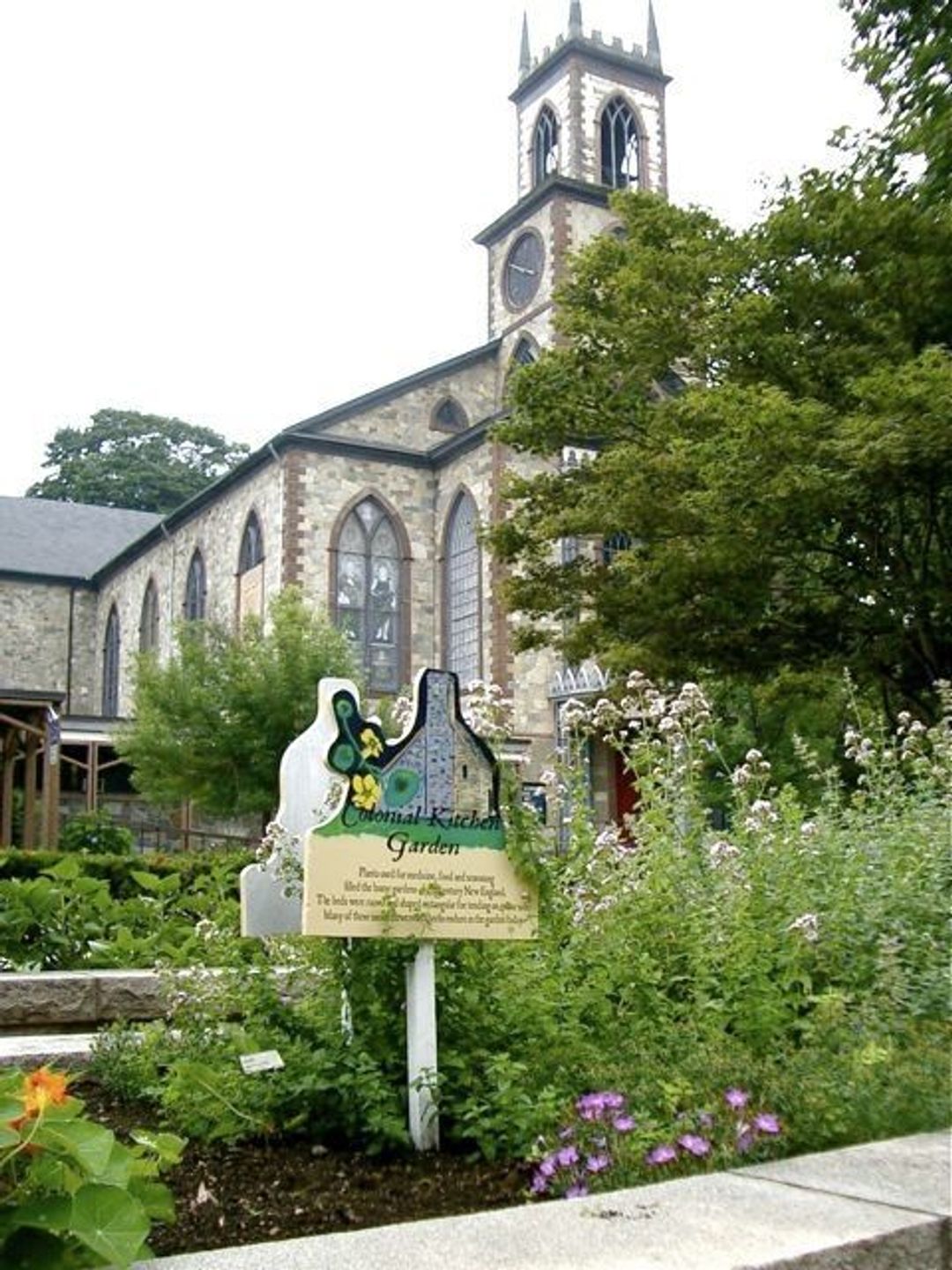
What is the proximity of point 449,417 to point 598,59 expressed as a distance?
40.5ft

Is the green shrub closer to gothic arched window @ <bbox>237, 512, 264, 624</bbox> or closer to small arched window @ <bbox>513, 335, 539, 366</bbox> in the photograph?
gothic arched window @ <bbox>237, 512, 264, 624</bbox>

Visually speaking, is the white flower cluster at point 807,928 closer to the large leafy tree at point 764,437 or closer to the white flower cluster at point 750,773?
the white flower cluster at point 750,773

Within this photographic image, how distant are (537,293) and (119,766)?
1697cm

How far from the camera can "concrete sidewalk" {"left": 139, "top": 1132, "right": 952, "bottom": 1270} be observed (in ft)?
7.95

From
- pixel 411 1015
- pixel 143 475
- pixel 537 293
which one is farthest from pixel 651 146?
pixel 411 1015

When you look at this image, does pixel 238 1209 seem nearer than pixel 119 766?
Yes

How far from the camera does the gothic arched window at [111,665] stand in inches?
1847

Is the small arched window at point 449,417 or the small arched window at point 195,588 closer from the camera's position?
the small arched window at point 449,417

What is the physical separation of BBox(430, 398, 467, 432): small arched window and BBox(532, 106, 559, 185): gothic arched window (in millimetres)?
8586

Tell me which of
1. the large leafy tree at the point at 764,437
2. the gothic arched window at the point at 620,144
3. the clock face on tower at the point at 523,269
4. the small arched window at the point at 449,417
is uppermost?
the gothic arched window at the point at 620,144

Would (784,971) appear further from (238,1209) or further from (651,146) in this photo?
(651,146)

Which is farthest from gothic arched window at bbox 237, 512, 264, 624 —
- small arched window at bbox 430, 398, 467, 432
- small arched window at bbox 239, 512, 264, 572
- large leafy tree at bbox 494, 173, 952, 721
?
large leafy tree at bbox 494, 173, 952, 721

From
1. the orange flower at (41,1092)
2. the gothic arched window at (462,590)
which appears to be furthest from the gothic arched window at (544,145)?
the orange flower at (41,1092)

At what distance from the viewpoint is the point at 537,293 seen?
36031 mm
